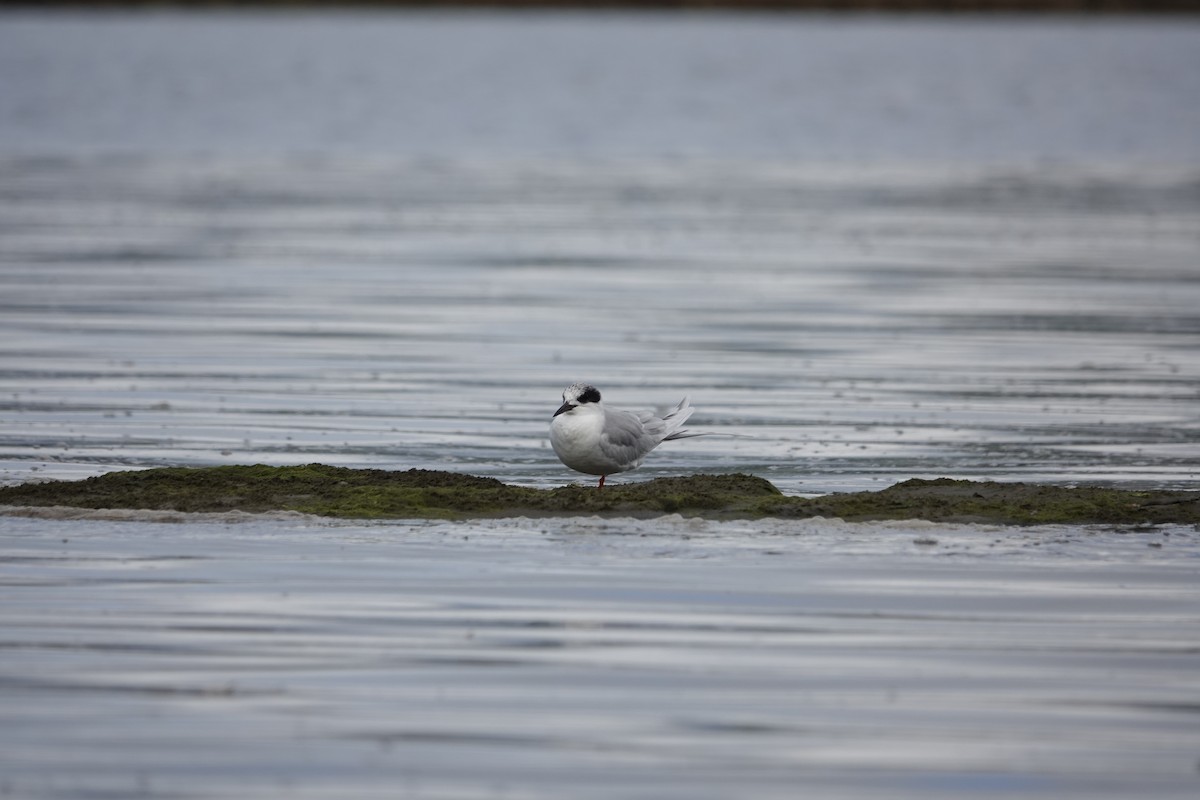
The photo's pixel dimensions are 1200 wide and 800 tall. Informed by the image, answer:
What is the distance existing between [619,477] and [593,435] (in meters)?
1.50

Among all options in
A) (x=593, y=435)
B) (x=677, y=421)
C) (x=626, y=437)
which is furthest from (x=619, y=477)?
(x=593, y=435)

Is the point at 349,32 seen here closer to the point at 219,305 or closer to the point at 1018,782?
the point at 219,305

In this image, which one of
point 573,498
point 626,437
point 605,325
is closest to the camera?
point 573,498

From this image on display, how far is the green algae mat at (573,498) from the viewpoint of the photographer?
1026cm

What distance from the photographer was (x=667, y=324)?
18.7m

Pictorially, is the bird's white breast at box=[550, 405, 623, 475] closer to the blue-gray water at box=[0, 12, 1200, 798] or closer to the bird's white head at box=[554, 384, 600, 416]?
the bird's white head at box=[554, 384, 600, 416]

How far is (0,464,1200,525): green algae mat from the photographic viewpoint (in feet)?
33.7

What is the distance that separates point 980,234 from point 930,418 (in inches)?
500

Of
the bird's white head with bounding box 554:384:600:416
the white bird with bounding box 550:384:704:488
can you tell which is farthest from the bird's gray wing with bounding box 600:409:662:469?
the bird's white head with bounding box 554:384:600:416

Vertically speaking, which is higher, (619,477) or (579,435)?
(579,435)

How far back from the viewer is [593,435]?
34.6 ft

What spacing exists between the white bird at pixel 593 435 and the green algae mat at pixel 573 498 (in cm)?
17

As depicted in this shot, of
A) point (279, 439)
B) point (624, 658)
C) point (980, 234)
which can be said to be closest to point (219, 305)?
point (279, 439)

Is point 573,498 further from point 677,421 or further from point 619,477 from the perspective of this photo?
point 619,477
